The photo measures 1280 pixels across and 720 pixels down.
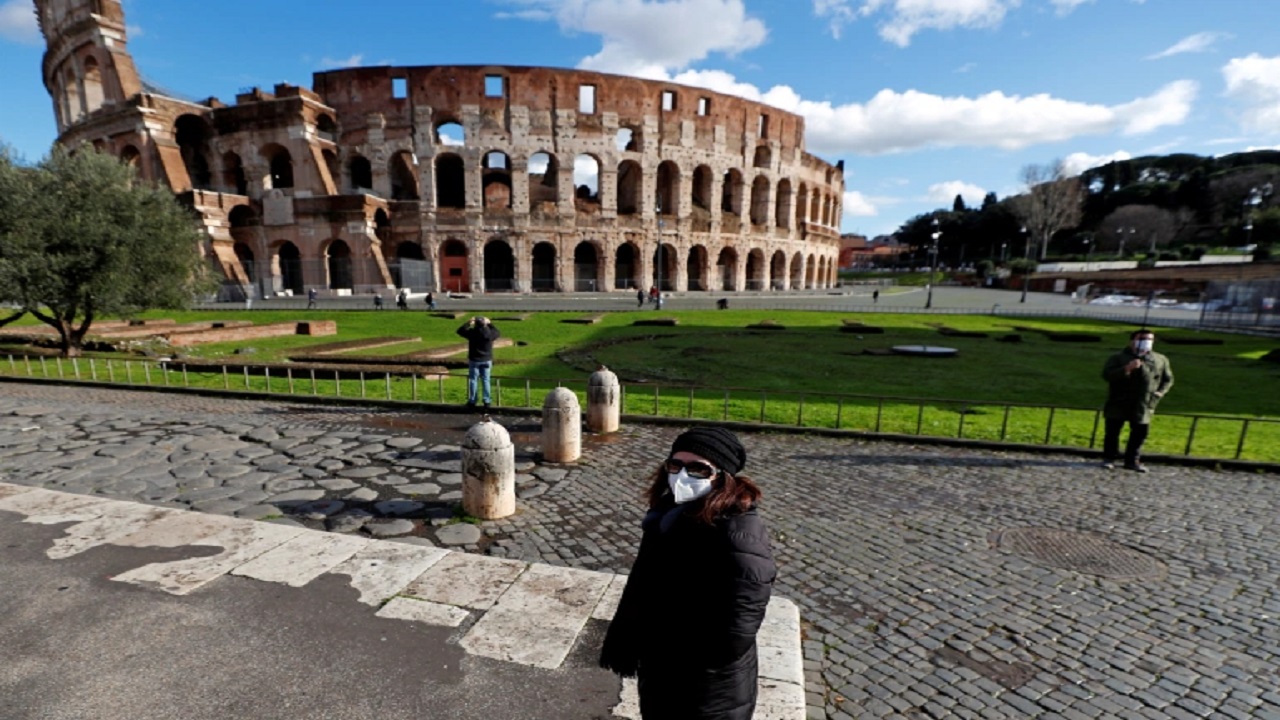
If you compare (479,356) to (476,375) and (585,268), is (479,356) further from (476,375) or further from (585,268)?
(585,268)

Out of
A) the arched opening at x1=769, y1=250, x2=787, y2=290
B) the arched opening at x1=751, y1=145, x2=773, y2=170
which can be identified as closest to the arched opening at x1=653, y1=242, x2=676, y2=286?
the arched opening at x1=769, y1=250, x2=787, y2=290

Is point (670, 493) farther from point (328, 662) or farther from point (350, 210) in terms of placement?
point (350, 210)

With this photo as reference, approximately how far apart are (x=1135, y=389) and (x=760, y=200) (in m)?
49.4

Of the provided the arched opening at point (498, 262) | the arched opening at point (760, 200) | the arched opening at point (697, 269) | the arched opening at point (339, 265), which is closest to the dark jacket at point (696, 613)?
the arched opening at point (339, 265)

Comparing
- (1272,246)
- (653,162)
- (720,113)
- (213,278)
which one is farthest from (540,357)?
(1272,246)

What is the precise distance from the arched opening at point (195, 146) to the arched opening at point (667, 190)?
34171 millimetres

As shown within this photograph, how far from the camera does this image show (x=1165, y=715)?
10.1 ft

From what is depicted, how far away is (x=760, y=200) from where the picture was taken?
176ft

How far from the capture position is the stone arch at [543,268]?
1827 inches

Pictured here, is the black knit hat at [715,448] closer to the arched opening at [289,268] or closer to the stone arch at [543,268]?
the stone arch at [543,268]

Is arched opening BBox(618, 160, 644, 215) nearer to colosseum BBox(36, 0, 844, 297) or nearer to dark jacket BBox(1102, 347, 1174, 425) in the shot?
colosseum BBox(36, 0, 844, 297)

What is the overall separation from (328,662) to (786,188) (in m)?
56.7

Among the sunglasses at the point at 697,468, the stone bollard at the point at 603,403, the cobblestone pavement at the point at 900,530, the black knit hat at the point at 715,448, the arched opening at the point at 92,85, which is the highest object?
the arched opening at the point at 92,85

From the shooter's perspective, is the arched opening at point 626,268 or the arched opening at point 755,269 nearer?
the arched opening at point 626,268
